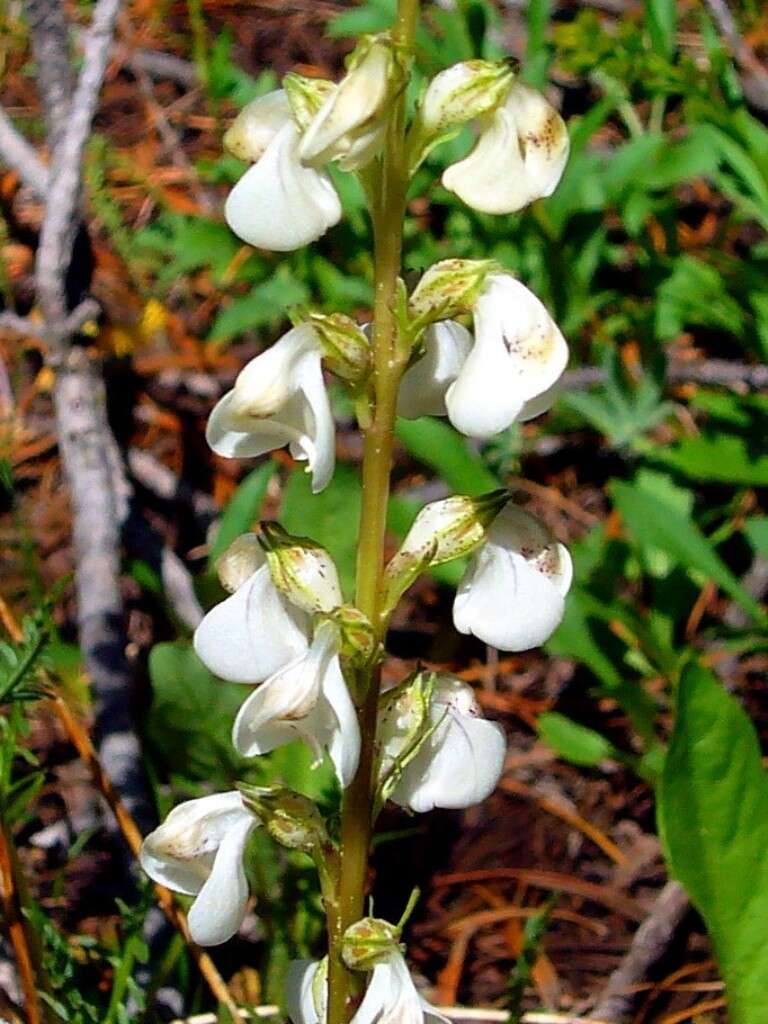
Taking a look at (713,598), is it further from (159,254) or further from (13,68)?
(13,68)

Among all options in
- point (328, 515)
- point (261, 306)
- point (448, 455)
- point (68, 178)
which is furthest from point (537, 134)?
point (261, 306)

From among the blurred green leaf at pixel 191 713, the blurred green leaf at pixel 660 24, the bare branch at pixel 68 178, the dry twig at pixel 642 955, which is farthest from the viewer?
the blurred green leaf at pixel 660 24

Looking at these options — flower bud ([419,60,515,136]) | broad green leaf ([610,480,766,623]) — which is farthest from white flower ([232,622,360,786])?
broad green leaf ([610,480,766,623])

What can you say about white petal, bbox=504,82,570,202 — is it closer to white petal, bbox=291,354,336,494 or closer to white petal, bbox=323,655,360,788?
white petal, bbox=291,354,336,494

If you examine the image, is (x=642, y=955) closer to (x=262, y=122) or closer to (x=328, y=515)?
(x=328, y=515)

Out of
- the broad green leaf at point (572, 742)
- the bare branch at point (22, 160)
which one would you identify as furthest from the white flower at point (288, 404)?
the bare branch at point (22, 160)

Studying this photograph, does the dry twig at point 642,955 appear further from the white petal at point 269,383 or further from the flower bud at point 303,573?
the white petal at point 269,383

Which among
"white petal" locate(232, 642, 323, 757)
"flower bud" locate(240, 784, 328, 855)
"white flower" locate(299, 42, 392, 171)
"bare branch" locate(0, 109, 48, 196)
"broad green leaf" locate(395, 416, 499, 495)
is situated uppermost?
"white flower" locate(299, 42, 392, 171)

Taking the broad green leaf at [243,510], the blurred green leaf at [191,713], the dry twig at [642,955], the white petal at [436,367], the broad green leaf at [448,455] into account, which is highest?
the white petal at [436,367]
